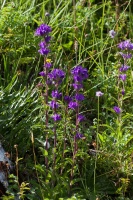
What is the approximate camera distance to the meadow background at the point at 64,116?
8.97ft

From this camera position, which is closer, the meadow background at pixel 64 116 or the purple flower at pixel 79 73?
the purple flower at pixel 79 73

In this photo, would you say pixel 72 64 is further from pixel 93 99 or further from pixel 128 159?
pixel 128 159

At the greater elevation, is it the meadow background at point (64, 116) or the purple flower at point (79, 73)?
the purple flower at point (79, 73)

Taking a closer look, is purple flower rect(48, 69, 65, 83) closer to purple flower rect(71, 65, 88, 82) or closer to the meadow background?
purple flower rect(71, 65, 88, 82)

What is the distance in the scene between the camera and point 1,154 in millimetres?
2805

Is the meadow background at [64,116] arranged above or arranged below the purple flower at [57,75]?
below

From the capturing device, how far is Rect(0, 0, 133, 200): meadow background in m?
2.73

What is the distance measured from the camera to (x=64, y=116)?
293 centimetres

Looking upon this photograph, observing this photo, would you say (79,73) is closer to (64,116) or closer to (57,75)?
(57,75)

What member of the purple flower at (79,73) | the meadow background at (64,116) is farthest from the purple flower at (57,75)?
the meadow background at (64,116)

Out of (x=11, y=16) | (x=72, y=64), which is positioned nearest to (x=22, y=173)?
(x=72, y=64)

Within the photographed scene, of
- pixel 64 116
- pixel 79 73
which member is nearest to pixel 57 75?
pixel 79 73

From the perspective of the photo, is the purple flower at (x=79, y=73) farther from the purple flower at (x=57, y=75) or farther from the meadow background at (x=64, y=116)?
the meadow background at (x=64, y=116)

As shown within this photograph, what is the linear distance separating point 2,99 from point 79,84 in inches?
35.3
